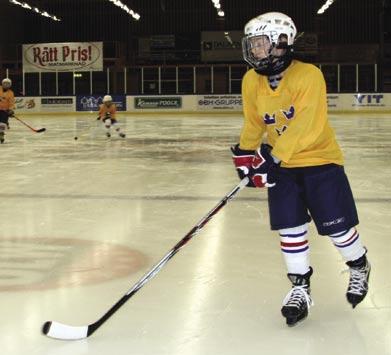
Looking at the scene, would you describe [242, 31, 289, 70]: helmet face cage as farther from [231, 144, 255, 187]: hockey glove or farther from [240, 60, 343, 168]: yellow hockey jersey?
[231, 144, 255, 187]: hockey glove

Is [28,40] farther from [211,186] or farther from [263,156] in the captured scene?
[263,156]

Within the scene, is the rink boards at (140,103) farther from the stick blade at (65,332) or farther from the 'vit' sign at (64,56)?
the stick blade at (65,332)

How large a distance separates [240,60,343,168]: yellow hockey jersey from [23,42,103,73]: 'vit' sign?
21505 mm

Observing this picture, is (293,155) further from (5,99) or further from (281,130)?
(5,99)

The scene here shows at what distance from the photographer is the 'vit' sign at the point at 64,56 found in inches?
915

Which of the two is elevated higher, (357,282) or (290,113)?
(290,113)

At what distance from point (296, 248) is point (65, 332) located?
826 millimetres

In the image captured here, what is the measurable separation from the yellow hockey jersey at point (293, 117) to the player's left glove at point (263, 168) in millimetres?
32

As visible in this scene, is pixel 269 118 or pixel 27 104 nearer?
pixel 269 118

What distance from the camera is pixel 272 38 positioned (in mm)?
2154

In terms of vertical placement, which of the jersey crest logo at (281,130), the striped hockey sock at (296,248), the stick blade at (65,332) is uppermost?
the jersey crest logo at (281,130)

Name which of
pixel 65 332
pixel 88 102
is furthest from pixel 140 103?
pixel 65 332

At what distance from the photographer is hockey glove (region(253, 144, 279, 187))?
215 cm

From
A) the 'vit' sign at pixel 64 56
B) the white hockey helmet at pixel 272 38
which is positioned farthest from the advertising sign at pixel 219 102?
the white hockey helmet at pixel 272 38
